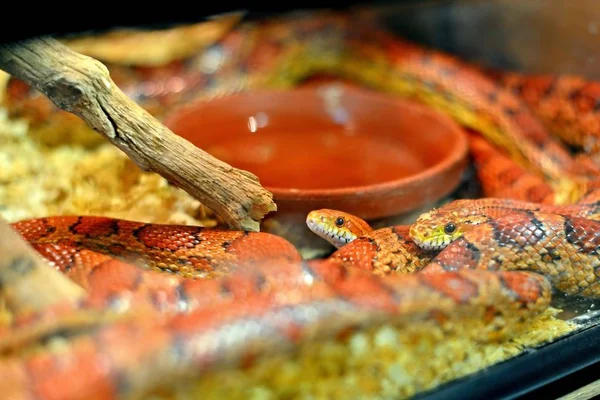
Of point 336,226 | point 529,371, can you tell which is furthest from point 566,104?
point 529,371

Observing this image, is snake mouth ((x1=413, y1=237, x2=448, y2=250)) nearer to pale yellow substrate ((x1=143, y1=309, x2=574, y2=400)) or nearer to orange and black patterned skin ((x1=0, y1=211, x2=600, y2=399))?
orange and black patterned skin ((x1=0, y1=211, x2=600, y2=399))

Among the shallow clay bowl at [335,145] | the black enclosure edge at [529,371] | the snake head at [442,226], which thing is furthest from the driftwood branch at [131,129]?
the black enclosure edge at [529,371]

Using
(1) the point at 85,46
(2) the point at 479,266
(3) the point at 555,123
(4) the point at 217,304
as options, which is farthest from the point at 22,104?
(3) the point at 555,123

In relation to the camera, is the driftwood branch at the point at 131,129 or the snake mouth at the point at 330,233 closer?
the driftwood branch at the point at 131,129

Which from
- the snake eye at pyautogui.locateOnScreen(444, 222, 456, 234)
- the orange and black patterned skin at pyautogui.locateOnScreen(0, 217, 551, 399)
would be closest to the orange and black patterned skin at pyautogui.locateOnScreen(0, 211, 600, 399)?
the orange and black patterned skin at pyautogui.locateOnScreen(0, 217, 551, 399)

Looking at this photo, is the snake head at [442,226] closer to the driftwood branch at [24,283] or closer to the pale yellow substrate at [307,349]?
the pale yellow substrate at [307,349]

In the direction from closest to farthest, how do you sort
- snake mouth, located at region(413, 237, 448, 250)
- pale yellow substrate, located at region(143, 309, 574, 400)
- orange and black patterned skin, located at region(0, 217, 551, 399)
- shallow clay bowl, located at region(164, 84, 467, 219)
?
1. orange and black patterned skin, located at region(0, 217, 551, 399)
2. pale yellow substrate, located at region(143, 309, 574, 400)
3. snake mouth, located at region(413, 237, 448, 250)
4. shallow clay bowl, located at region(164, 84, 467, 219)
